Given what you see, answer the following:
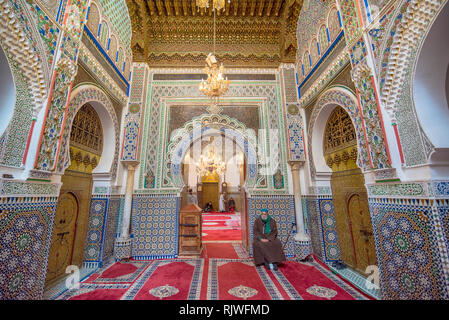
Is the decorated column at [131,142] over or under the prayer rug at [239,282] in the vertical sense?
over

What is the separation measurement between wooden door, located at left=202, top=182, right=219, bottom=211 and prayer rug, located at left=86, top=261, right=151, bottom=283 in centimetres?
781

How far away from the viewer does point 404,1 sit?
5.60 feet

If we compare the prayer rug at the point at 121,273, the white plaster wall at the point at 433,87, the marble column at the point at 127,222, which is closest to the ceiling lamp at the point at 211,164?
the marble column at the point at 127,222

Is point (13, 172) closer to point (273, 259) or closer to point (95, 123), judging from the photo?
point (95, 123)

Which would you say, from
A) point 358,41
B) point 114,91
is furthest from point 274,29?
point 114,91

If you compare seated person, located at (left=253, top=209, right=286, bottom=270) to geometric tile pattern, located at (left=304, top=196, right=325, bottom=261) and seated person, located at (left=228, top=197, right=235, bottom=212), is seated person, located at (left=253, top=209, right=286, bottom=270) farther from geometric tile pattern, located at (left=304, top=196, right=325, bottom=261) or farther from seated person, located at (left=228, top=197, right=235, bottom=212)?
seated person, located at (left=228, top=197, right=235, bottom=212)

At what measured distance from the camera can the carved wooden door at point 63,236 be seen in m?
2.57

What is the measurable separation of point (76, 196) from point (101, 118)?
4.71 ft

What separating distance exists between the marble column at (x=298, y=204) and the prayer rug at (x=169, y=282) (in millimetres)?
1937

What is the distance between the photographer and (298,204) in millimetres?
3738

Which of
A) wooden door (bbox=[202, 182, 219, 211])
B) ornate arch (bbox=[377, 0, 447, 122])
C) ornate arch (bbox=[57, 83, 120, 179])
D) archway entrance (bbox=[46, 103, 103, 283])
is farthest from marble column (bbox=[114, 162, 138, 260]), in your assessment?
wooden door (bbox=[202, 182, 219, 211])

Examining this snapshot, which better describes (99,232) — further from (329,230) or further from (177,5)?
(177,5)

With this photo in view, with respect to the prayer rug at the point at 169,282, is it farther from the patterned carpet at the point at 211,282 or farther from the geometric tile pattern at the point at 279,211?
the geometric tile pattern at the point at 279,211

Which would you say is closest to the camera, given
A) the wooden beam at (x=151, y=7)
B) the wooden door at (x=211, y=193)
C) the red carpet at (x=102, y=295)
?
the red carpet at (x=102, y=295)
